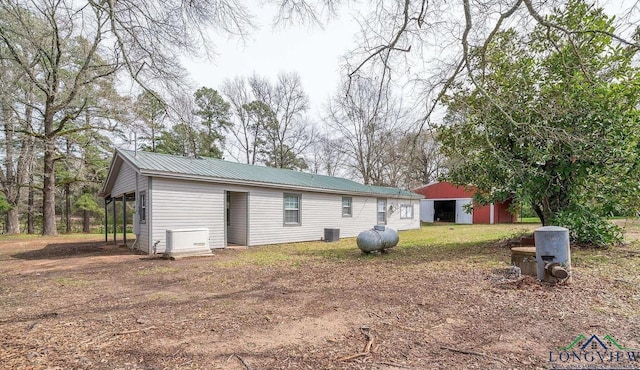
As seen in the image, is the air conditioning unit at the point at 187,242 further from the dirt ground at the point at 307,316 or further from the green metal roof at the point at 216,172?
the green metal roof at the point at 216,172

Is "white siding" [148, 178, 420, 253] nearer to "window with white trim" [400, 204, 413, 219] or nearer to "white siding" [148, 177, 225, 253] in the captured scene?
"white siding" [148, 177, 225, 253]

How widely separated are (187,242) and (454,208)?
80.1 ft

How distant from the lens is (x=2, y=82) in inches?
237

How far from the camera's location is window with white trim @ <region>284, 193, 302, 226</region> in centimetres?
1284

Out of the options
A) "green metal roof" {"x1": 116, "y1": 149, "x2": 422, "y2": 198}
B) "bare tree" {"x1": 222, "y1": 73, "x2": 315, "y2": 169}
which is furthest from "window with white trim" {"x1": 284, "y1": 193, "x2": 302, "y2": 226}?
"bare tree" {"x1": 222, "y1": 73, "x2": 315, "y2": 169}

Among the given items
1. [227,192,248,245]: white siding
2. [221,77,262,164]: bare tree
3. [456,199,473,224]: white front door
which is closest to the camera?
[227,192,248,245]: white siding

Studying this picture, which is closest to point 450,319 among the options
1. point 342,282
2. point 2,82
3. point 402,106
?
point 342,282

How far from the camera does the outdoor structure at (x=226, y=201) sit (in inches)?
372

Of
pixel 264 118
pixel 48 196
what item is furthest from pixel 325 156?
pixel 48 196

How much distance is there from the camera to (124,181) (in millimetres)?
11461

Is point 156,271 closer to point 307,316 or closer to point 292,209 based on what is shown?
point 307,316

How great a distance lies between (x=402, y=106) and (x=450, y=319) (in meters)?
3.98

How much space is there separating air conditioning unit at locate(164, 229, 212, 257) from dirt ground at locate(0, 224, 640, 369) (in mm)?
1502

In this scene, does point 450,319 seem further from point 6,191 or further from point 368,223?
point 6,191
